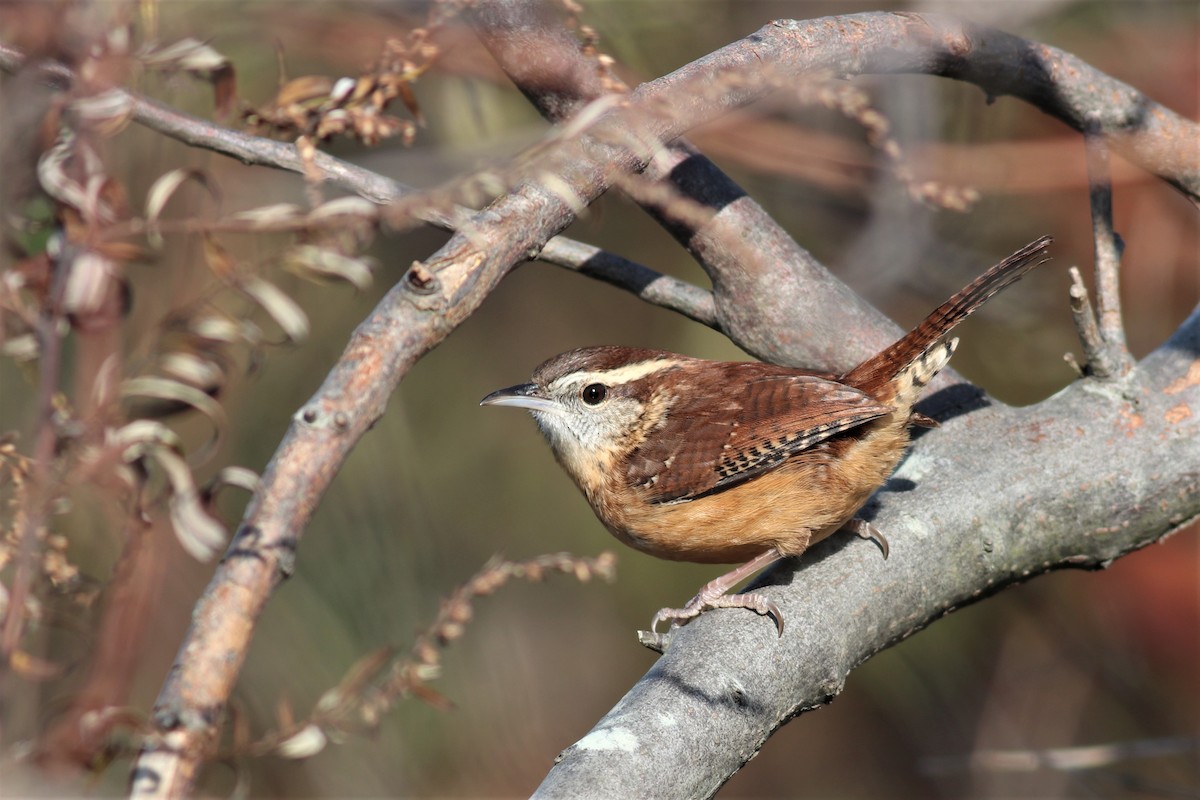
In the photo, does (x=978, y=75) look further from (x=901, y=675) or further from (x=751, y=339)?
(x=901, y=675)

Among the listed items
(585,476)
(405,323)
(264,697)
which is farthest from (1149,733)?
(405,323)

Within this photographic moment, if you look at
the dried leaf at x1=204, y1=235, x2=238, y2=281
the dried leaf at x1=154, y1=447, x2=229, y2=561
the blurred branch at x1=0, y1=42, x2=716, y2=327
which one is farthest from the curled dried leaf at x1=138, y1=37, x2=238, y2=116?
the dried leaf at x1=154, y1=447, x2=229, y2=561

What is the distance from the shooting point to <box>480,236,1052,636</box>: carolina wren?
2771 millimetres

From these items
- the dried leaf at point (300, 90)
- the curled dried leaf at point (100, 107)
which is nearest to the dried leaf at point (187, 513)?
the curled dried leaf at point (100, 107)

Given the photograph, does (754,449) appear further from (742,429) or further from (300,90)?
(300,90)

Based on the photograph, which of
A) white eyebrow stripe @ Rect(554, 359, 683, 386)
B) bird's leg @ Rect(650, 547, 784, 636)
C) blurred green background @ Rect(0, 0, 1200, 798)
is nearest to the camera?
bird's leg @ Rect(650, 547, 784, 636)

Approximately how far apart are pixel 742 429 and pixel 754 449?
0.29ft

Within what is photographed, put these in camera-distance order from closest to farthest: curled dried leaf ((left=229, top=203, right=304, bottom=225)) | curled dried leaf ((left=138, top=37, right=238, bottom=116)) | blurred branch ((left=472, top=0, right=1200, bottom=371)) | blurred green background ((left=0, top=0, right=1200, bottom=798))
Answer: curled dried leaf ((left=229, top=203, right=304, bottom=225)) → curled dried leaf ((left=138, top=37, right=238, bottom=116)) → blurred branch ((left=472, top=0, right=1200, bottom=371)) → blurred green background ((left=0, top=0, right=1200, bottom=798))

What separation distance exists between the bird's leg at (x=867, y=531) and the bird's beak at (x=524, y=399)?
106 cm

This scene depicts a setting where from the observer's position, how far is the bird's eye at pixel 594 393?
133 inches

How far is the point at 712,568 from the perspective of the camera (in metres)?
4.87

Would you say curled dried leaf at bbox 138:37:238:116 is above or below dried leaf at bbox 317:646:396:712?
above

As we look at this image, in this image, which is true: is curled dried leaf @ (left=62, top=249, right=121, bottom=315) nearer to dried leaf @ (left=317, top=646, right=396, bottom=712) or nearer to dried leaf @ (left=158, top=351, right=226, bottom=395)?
dried leaf @ (left=158, top=351, right=226, bottom=395)

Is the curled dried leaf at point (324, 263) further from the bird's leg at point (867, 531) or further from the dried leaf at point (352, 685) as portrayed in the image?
the bird's leg at point (867, 531)
